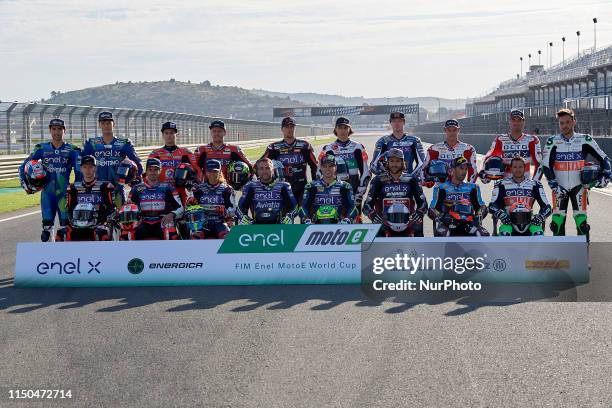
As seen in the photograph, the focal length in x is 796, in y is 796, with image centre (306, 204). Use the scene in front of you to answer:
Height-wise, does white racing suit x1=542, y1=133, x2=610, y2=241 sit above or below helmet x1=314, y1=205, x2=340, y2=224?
above

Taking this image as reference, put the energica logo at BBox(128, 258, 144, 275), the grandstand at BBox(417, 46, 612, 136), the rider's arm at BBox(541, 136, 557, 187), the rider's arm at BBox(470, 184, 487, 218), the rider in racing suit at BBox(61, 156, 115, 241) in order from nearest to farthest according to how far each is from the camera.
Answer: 1. the energica logo at BBox(128, 258, 144, 275)
2. the rider's arm at BBox(470, 184, 487, 218)
3. the rider in racing suit at BBox(61, 156, 115, 241)
4. the rider's arm at BBox(541, 136, 557, 187)
5. the grandstand at BBox(417, 46, 612, 136)

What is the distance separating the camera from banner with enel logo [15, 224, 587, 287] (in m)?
8.66

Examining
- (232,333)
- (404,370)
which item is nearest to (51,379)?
(232,333)

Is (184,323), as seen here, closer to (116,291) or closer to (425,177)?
(116,291)

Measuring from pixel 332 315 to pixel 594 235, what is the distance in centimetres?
616

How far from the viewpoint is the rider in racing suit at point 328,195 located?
9.80 metres

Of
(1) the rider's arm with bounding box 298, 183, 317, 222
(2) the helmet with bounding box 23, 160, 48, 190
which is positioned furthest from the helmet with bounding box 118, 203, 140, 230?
(1) the rider's arm with bounding box 298, 183, 317, 222

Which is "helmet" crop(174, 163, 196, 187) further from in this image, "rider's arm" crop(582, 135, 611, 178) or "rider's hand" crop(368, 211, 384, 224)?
"rider's arm" crop(582, 135, 611, 178)

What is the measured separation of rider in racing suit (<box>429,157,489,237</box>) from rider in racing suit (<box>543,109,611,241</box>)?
114 cm

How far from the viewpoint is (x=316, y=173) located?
Result: 1112 centimetres

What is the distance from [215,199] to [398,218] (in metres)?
2.30

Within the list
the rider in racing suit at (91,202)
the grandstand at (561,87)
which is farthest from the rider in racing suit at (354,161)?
the grandstand at (561,87)

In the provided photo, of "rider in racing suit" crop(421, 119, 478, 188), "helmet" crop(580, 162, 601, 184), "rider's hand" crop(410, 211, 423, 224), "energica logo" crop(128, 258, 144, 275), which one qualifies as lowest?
"energica logo" crop(128, 258, 144, 275)

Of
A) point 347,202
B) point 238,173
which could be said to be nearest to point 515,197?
point 347,202
